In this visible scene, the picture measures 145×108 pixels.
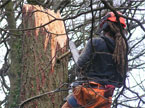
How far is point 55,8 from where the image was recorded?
23.8ft

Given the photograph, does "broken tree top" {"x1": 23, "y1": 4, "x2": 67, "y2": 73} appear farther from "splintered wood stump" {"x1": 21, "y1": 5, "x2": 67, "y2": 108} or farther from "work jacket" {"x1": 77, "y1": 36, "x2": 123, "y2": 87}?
"work jacket" {"x1": 77, "y1": 36, "x2": 123, "y2": 87}

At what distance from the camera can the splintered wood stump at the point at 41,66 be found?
18.3 ft

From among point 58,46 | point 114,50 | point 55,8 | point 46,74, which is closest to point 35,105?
point 46,74

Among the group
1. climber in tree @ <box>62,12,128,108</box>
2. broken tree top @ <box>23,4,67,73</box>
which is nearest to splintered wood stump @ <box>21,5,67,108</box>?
broken tree top @ <box>23,4,67,73</box>

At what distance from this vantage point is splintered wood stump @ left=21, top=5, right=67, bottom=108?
5.58 meters

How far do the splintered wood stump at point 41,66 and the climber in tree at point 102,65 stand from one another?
2.60 feet

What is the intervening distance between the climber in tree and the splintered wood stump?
Result: 0.79m

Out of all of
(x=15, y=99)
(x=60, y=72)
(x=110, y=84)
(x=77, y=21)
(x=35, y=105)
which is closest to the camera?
(x=110, y=84)

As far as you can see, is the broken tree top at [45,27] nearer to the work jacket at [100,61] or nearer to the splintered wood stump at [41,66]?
the splintered wood stump at [41,66]

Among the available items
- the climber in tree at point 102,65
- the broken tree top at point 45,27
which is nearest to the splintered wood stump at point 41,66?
the broken tree top at point 45,27

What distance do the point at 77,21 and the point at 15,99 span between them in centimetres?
207

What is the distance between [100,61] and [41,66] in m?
1.38

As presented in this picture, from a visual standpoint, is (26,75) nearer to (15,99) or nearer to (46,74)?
(46,74)

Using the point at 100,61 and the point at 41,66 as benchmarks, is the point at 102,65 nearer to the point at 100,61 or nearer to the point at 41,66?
the point at 100,61
